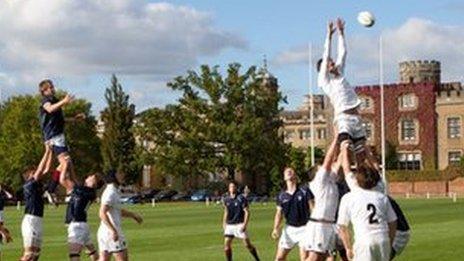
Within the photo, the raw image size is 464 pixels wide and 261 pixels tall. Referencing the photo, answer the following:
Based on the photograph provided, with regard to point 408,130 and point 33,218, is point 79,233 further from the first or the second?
point 408,130

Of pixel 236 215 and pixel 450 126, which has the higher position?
pixel 450 126

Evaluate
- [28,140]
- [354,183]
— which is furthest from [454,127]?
[354,183]

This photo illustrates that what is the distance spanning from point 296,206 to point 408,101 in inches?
4188

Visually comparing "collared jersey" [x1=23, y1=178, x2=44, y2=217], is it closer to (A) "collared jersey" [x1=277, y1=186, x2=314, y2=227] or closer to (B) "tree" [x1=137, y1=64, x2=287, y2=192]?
(A) "collared jersey" [x1=277, y1=186, x2=314, y2=227]

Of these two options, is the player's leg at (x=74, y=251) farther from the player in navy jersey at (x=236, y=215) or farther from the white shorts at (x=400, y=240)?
the white shorts at (x=400, y=240)

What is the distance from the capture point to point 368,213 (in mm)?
13148

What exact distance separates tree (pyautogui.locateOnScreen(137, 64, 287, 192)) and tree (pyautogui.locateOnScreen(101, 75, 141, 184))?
11.5 m

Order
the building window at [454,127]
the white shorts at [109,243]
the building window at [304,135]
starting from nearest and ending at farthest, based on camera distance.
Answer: the white shorts at [109,243], the building window at [454,127], the building window at [304,135]

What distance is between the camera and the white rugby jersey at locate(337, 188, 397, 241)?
13.2 metres

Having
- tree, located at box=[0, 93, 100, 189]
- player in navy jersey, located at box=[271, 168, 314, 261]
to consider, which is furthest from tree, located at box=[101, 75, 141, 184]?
player in navy jersey, located at box=[271, 168, 314, 261]

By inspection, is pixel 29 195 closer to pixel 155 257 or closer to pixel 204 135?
pixel 155 257

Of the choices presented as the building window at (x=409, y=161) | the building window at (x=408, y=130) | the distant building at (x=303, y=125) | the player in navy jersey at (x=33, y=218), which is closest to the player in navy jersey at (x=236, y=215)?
the player in navy jersey at (x=33, y=218)

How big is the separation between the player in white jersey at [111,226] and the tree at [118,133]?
10271 cm

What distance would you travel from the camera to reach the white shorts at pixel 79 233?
2033 centimetres
